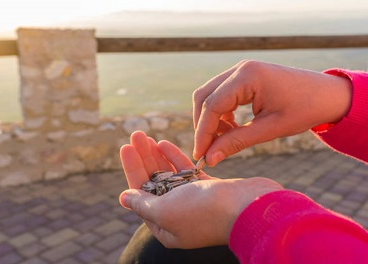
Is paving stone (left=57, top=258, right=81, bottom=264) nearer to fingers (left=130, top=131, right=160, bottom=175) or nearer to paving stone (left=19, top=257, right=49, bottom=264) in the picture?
paving stone (left=19, top=257, right=49, bottom=264)

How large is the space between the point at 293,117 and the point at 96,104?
2858mm

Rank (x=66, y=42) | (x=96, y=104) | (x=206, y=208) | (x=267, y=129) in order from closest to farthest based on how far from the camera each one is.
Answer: (x=206, y=208)
(x=267, y=129)
(x=66, y=42)
(x=96, y=104)

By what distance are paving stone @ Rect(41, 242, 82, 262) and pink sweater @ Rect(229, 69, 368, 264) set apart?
6.58 ft

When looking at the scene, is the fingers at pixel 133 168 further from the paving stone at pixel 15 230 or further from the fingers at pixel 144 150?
the paving stone at pixel 15 230

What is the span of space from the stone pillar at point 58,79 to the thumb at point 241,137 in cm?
274

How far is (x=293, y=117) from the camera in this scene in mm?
1278

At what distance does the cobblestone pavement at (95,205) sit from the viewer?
271 centimetres

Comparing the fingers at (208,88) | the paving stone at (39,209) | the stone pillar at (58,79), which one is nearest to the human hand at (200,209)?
the fingers at (208,88)

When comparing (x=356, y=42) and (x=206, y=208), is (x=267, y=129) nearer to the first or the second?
(x=206, y=208)

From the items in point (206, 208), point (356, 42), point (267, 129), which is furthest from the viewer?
point (356, 42)

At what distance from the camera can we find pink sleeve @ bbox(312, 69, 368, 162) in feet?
4.21

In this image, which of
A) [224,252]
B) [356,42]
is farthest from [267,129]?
[356,42]

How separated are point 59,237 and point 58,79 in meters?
1.44

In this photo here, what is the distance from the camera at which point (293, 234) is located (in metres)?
0.79
